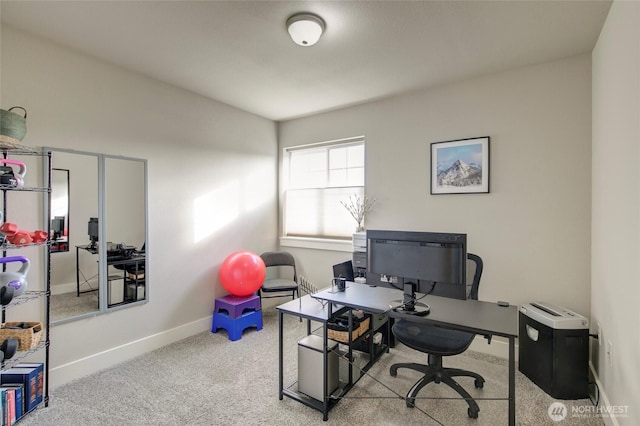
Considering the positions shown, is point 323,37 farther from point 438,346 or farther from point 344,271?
point 438,346

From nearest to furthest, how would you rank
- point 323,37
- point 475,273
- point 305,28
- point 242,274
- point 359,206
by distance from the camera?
point 305,28 < point 323,37 < point 475,273 < point 242,274 < point 359,206

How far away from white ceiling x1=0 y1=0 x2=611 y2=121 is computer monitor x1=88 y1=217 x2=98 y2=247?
141cm

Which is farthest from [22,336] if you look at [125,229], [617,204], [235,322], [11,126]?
[617,204]

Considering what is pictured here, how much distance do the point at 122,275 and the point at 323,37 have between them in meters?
2.72

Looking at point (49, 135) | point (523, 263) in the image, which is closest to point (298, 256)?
point (523, 263)

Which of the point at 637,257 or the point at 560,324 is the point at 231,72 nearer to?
the point at 637,257

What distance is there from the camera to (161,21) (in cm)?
208

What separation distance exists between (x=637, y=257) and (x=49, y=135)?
3884mm

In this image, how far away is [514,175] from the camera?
2.79m

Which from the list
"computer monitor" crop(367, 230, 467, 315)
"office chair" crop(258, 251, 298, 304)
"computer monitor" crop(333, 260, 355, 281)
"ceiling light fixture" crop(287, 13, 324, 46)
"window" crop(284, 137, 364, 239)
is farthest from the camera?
"window" crop(284, 137, 364, 239)

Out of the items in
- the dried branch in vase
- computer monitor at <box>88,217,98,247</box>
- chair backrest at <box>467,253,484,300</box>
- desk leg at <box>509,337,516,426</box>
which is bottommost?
desk leg at <box>509,337,516,426</box>

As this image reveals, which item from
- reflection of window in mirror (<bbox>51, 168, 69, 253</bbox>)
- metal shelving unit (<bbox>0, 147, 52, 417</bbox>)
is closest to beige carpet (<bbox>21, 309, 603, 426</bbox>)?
metal shelving unit (<bbox>0, 147, 52, 417</bbox>)

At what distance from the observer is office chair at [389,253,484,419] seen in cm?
199

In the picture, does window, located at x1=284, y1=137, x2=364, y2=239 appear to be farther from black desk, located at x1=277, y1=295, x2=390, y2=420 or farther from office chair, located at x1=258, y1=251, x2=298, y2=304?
black desk, located at x1=277, y1=295, x2=390, y2=420
